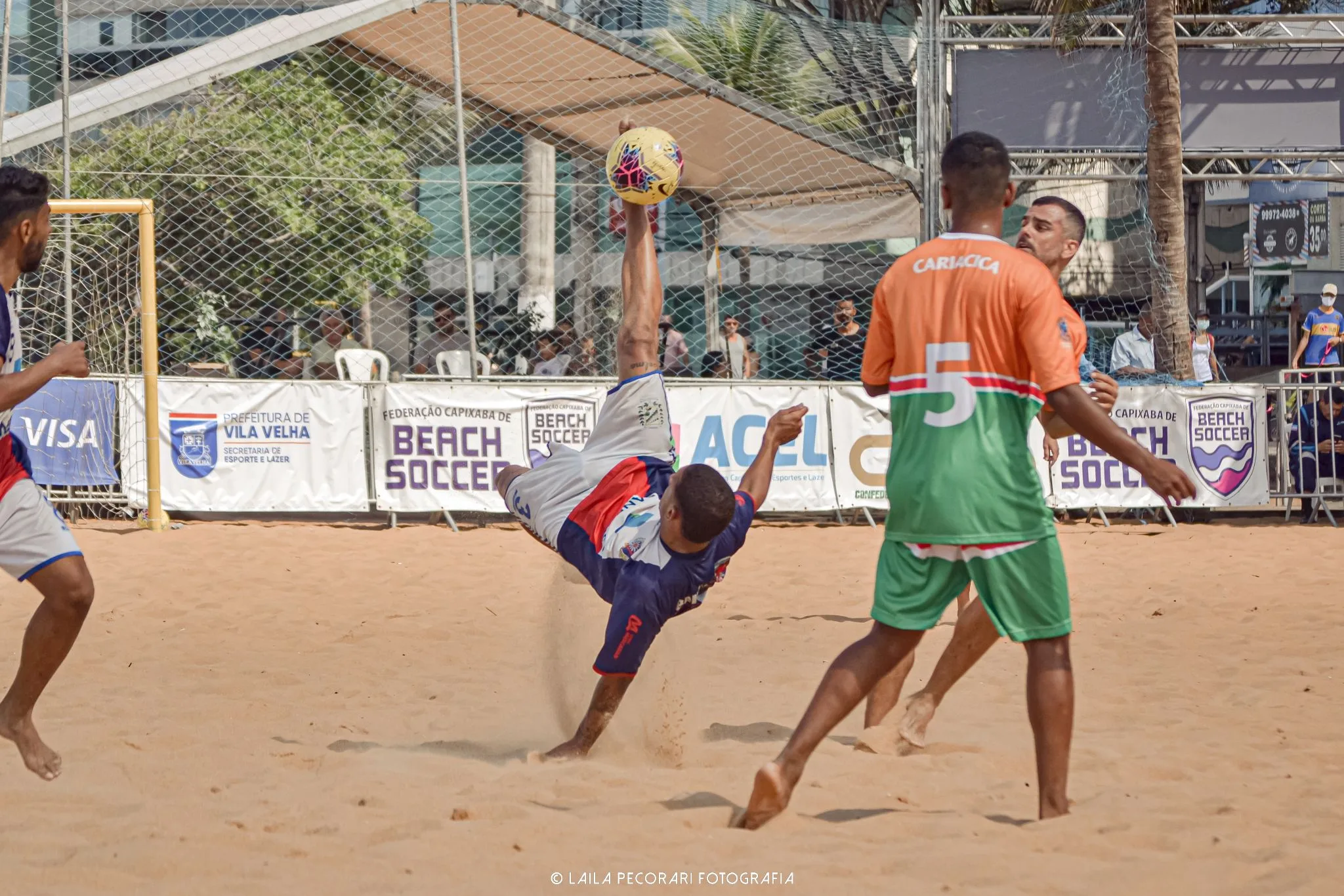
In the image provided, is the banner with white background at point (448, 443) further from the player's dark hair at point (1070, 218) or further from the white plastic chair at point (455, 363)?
the player's dark hair at point (1070, 218)

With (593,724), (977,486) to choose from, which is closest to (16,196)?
(593,724)

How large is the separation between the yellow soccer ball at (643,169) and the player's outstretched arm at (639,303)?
0.09 m

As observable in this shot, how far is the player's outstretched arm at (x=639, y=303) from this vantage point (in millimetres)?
5035

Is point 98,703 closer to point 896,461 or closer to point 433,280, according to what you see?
point 896,461

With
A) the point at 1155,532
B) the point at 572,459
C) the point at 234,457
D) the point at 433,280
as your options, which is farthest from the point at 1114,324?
the point at 572,459

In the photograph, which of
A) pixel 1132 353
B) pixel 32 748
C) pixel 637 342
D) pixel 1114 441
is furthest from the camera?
pixel 1132 353

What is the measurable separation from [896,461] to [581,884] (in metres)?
1.33

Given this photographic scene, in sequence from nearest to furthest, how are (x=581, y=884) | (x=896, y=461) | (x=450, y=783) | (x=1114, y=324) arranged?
(x=581, y=884), (x=896, y=461), (x=450, y=783), (x=1114, y=324)

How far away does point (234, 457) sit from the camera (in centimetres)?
1113

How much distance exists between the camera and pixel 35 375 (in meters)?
3.83

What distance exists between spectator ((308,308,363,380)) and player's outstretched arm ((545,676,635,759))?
960cm

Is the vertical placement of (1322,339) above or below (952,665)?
above

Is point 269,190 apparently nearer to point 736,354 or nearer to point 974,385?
point 736,354

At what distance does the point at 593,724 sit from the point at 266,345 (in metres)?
12.7
